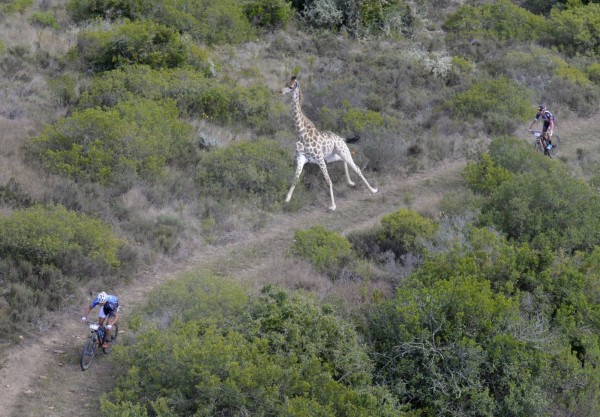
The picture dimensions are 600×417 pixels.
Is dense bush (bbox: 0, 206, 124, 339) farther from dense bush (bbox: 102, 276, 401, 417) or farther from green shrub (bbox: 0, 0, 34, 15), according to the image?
green shrub (bbox: 0, 0, 34, 15)

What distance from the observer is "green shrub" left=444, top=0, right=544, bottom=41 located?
28844 millimetres

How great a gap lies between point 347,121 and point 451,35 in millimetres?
11020

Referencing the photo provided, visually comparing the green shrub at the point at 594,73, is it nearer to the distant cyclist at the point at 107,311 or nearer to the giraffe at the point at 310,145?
the giraffe at the point at 310,145

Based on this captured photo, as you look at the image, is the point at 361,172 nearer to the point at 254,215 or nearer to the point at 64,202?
the point at 254,215

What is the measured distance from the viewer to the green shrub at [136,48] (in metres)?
20.0

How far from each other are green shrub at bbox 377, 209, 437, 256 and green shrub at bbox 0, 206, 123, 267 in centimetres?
524

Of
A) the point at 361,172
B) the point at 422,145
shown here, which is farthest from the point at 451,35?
the point at 361,172

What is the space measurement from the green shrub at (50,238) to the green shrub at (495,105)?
41.8 feet

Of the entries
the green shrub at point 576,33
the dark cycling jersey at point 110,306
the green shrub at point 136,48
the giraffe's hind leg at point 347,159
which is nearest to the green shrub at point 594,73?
the green shrub at point 576,33

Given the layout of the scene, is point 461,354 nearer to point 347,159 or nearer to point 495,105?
point 347,159

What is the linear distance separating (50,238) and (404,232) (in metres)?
→ 6.60

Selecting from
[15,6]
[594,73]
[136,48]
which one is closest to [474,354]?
[136,48]

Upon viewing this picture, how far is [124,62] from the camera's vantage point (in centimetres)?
1970

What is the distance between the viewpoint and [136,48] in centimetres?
2022
